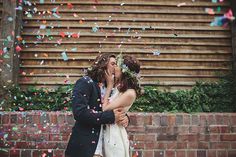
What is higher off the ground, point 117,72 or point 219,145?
point 117,72

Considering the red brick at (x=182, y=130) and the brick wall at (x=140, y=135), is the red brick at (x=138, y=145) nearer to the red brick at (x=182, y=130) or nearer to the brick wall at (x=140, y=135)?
the brick wall at (x=140, y=135)

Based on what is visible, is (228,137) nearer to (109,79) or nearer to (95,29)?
(109,79)

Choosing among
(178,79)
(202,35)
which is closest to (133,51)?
(178,79)

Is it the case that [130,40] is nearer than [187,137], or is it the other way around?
[187,137]

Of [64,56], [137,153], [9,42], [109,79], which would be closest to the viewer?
[109,79]

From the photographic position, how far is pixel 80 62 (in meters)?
5.18

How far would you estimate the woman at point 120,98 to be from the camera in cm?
253

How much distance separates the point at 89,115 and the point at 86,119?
0.14 ft

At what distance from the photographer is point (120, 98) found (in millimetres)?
2613

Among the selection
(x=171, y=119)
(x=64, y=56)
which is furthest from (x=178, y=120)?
(x=64, y=56)

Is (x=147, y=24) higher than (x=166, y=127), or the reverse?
(x=147, y=24)

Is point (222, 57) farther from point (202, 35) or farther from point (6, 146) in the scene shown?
point (6, 146)

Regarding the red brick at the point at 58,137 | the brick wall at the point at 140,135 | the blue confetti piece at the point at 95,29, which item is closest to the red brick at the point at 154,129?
the brick wall at the point at 140,135

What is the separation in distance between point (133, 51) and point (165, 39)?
0.61 m
